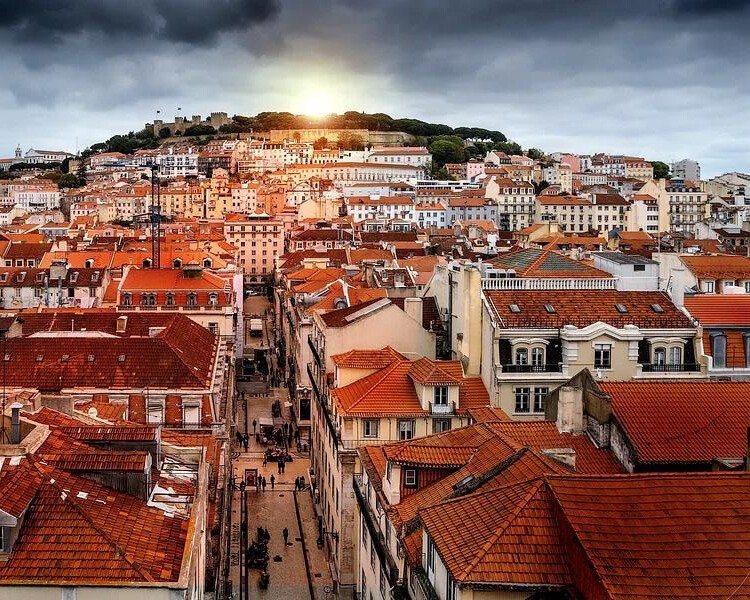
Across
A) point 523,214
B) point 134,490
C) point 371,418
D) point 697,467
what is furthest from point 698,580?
point 523,214

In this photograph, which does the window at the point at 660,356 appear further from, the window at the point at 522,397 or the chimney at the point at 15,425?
the chimney at the point at 15,425

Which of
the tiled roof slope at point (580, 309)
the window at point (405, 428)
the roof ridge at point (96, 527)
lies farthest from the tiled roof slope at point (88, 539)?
the tiled roof slope at point (580, 309)

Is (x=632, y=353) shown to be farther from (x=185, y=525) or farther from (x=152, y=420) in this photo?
(x=185, y=525)

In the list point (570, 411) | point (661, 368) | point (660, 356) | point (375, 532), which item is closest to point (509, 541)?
point (570, 411)

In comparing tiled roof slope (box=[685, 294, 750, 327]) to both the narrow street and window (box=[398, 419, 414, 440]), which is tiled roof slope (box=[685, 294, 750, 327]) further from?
the narrow street

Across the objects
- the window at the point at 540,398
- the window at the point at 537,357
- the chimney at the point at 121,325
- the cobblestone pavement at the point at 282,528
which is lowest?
the cobblestone pavement at the point at 282,528

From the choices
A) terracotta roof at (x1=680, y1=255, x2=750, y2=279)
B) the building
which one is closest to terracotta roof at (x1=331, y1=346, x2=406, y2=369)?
terracotta roof at (x1=680, y1=255, x2=750, y2=279)

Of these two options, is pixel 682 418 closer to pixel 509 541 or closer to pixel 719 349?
pixel 509 541
